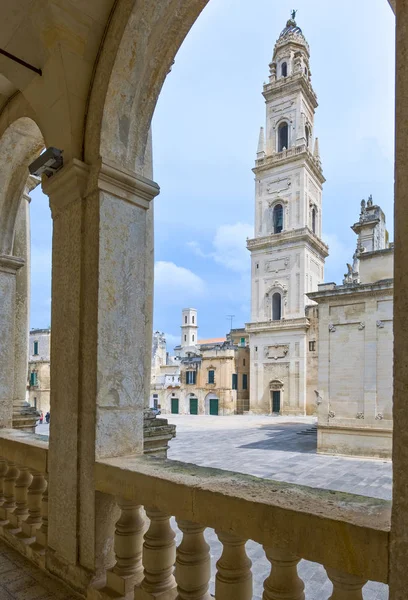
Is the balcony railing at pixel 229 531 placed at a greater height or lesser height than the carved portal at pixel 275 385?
greater

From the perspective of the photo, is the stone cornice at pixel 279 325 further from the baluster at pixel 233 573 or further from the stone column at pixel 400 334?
the stone column at pixel 400 334

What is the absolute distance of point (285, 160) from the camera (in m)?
32.1

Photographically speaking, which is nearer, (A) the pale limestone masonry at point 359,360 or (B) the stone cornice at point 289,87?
(A) the pale limestone masonry at point 359,360

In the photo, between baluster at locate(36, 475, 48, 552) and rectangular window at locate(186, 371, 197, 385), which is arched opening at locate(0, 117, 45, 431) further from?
rectangular window at locate(186, 371, 197, 385)

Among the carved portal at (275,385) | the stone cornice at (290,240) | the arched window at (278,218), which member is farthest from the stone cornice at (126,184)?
the arched window at (278,218)

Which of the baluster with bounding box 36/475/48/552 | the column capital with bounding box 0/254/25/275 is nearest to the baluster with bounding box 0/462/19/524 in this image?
the baluster with bounding box 36/475/48/552

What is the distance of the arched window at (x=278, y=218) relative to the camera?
32.7 m

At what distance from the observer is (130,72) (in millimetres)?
2537

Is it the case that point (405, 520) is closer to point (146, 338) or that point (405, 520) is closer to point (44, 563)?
point (146, 338)

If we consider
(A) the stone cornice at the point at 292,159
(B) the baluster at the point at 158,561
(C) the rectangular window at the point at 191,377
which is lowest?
(C) the rectangular window at the point at 191,377

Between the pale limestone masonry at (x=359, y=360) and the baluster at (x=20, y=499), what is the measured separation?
43.0 feet

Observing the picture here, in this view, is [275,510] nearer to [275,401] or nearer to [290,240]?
[290,240]

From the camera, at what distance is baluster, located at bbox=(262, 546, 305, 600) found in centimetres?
150

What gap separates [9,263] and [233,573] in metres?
3.46
